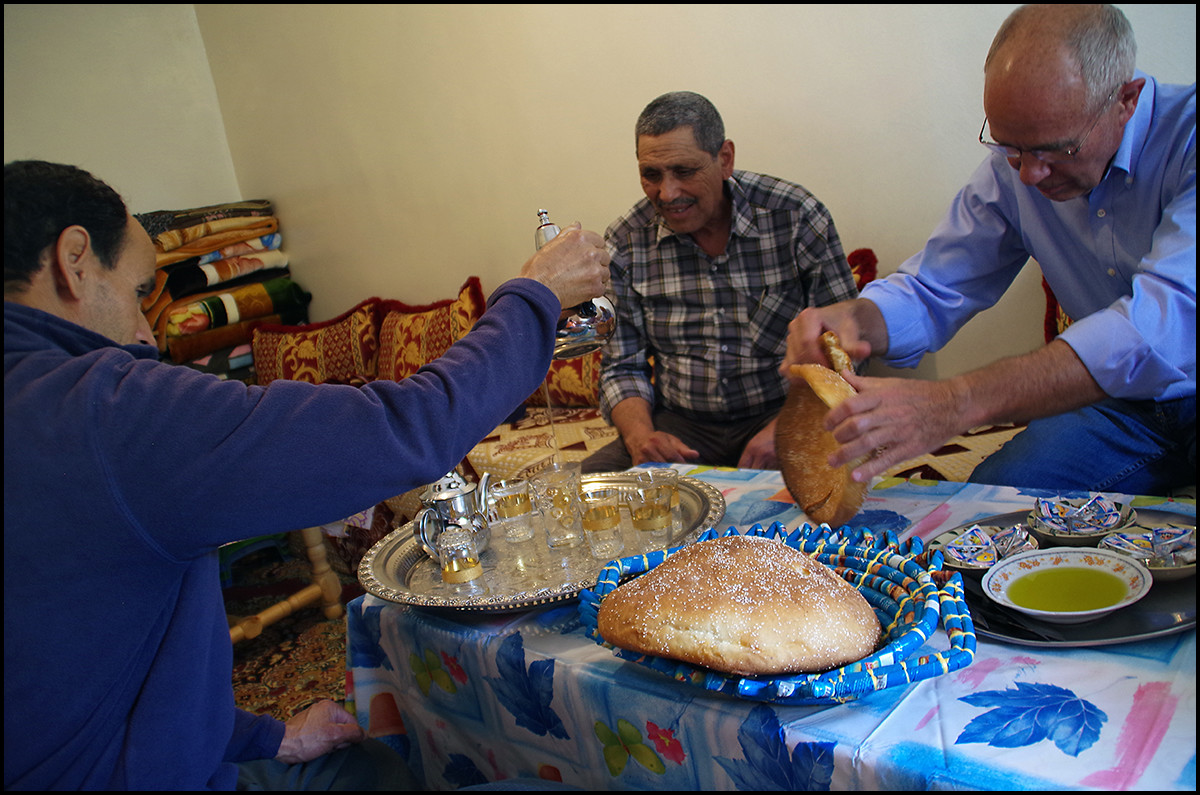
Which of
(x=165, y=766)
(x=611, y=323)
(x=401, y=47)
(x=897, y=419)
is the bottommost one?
(x=165, y=766)

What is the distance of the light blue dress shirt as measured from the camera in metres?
1.17

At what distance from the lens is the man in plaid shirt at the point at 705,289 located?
226 cm

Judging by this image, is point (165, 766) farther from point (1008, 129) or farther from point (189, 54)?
point (189, 54)

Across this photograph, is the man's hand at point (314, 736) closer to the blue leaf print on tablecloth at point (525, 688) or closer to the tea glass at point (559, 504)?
the blue leaf print on tablecloth at point (525, 688)

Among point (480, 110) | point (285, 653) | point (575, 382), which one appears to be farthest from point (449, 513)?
point (480, 110)

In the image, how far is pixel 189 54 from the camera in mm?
4902

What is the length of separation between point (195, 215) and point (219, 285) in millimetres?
394

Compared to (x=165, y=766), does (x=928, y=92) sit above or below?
above

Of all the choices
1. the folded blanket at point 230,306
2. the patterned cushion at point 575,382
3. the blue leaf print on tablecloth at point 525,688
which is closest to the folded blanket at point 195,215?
the folded blanket at point 230,306

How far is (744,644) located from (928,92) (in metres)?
2.18

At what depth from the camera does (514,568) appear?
124 centimetres

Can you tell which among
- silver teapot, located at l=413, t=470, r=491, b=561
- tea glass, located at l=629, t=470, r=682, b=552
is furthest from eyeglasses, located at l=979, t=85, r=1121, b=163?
silver teapot, located at l=413, t=470, r=491, b=561

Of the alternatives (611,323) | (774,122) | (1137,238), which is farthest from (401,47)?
(1137,238)

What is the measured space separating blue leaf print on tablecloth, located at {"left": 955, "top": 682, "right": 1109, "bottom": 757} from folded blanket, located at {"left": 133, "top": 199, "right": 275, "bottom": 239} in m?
4.56
